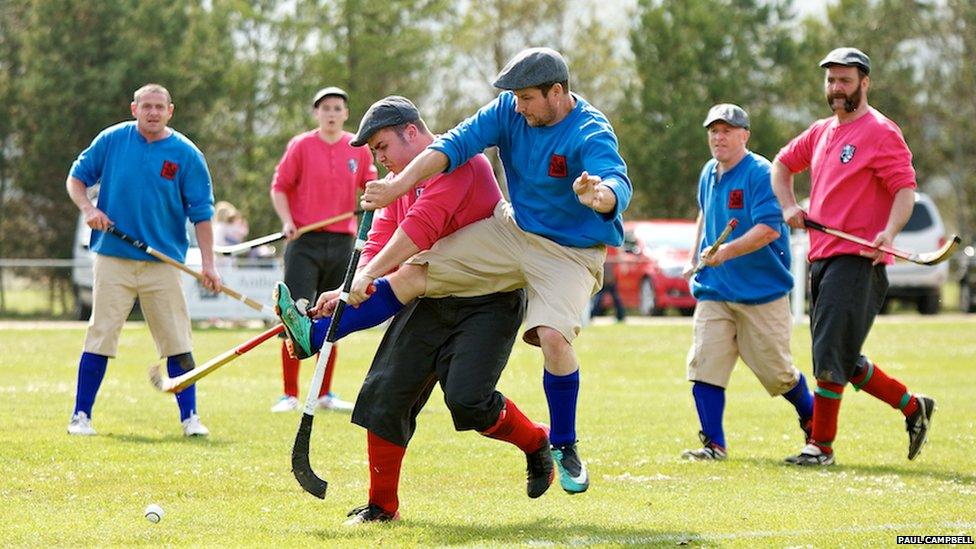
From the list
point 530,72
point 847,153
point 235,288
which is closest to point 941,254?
point 847,153

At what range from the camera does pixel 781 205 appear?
28.5 feet

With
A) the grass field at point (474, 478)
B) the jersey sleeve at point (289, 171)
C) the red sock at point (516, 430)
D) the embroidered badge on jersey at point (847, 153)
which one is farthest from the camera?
the jersey sleeve at point (289, 171)

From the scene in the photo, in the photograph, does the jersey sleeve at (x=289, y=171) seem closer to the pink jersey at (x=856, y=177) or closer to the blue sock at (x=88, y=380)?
the blue sock at (x=88, y=380)

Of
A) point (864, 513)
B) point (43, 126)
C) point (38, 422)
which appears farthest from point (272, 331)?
point (43, 126)

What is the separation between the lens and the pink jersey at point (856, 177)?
838 cm

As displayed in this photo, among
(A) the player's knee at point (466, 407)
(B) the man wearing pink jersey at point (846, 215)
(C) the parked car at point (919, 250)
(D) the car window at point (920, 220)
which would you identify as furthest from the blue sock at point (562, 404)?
(D) the car window at point (920, 220)

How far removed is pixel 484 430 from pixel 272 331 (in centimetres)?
119

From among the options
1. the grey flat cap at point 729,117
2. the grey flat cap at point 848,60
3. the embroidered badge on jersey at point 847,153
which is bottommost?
the embroidered badge on jersey at point 847,153

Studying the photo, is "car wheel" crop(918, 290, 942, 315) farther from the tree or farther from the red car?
the tree

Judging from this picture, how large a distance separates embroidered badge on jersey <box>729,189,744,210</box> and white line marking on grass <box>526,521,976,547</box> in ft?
9.69

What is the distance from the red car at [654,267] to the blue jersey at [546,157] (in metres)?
18.1

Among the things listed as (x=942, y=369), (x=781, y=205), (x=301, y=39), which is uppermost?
(x=301, y=39)

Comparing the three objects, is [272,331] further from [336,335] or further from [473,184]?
[473,184]

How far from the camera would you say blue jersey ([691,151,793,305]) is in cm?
891
